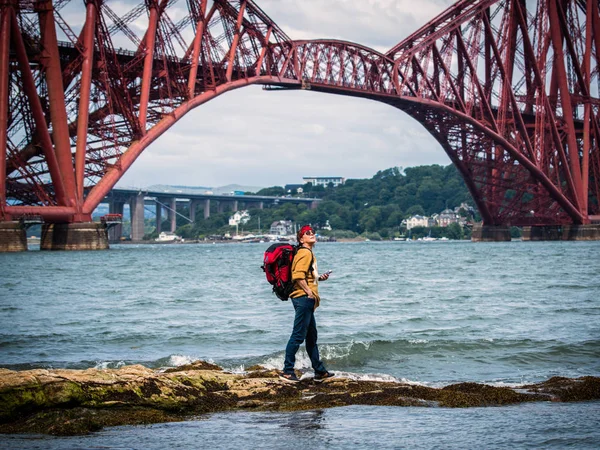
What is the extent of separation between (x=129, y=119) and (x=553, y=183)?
3803cm

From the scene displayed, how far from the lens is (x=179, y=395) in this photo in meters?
8.07

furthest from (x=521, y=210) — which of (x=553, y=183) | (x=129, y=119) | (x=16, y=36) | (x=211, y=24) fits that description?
(x=16, y=36)

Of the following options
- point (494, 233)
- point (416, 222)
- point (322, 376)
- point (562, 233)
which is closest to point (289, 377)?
point (322, 376)

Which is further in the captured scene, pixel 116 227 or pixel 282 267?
pixel 116 227

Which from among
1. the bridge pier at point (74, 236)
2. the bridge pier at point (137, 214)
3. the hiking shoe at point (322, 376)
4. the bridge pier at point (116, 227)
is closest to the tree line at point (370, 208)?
the bridge pier at point (137, 214)

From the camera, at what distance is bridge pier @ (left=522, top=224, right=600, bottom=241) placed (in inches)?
3169

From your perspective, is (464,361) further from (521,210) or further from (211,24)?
(521,210)

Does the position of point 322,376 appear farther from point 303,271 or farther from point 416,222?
point 416,222

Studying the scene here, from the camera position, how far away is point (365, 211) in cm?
16125

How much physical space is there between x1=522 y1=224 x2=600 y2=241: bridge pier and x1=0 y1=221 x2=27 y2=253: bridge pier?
49.5 metres

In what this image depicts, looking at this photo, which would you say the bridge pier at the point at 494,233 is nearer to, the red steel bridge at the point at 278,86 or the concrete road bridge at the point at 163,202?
the red steel bridge at the point at 278,86

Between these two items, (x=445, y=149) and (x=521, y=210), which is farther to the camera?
(x=521, y=210)

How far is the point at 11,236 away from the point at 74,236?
5.30 m

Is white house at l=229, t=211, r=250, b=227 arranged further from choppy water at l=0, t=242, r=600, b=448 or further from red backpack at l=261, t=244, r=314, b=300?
red backpack at l=261, t=244, r=314, b=300
